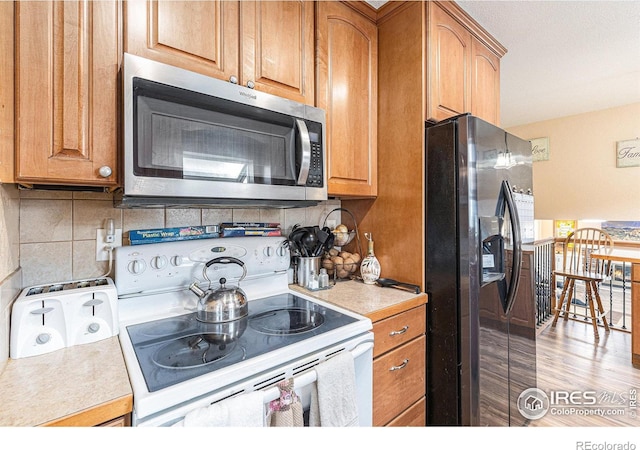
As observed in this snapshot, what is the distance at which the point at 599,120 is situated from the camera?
11.3ft

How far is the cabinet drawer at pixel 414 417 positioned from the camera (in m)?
1.25

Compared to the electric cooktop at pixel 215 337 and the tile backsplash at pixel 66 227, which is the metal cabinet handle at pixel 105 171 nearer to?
the tile backsplash at pixel 66 227

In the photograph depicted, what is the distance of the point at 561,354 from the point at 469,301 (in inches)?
81.1

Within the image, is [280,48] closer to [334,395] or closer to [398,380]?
[334,395]

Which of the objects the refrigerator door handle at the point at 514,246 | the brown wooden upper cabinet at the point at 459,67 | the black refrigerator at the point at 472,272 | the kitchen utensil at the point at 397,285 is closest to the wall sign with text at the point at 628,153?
the brown wooden upper cabinet at the point at 459,67

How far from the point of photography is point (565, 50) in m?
2.03

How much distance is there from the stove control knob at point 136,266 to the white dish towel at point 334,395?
775 millimetres

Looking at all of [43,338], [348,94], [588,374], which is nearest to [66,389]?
[43,338]

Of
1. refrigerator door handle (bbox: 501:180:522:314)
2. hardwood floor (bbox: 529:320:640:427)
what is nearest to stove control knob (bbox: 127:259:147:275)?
refrigerator door handle (bbox: 501:180:522:314)

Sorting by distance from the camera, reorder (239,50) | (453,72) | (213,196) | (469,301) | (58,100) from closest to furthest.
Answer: (58,100), (213,196), (239,50), (469,301), (453,72)

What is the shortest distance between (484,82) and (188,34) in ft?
5.95

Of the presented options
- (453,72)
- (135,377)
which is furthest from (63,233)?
(453,72)

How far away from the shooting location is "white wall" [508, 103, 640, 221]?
10.8 feet
